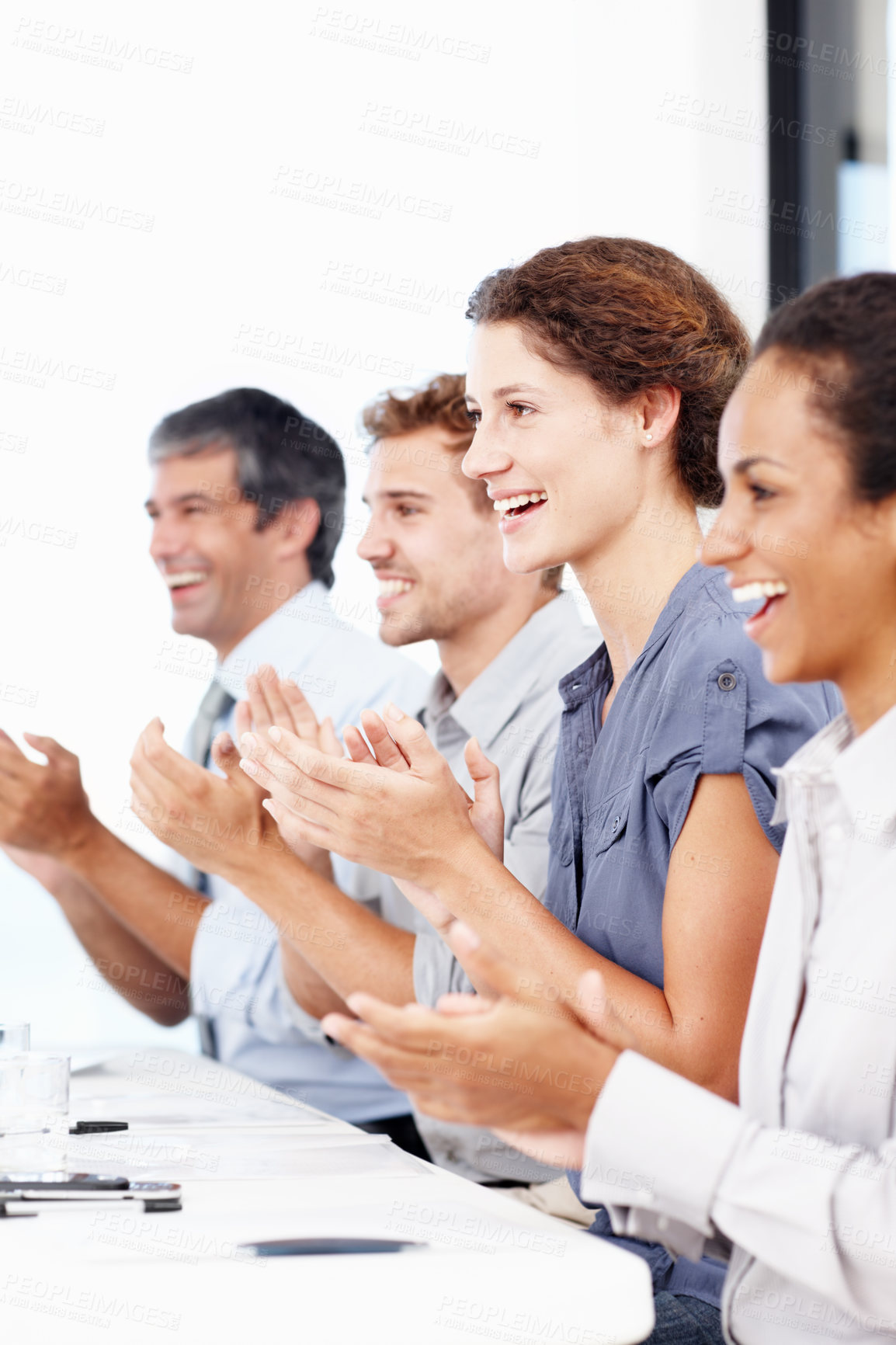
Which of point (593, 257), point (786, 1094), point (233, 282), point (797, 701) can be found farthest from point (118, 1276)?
point (233, 282)

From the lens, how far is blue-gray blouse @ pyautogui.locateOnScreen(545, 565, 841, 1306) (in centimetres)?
103

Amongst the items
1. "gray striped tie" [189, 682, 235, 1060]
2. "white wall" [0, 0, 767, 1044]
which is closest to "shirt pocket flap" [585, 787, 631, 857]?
"gray striped tie" [189, 682, 235, 1060]

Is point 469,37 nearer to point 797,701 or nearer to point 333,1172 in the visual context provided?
point 797,701

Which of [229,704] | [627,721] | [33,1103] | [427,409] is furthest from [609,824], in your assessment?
[229,704]

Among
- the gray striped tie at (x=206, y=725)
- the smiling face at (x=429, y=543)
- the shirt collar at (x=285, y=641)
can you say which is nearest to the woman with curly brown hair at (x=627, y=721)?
the smiling face at (x=429, y=543)

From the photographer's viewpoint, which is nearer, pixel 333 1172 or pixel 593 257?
pixel 333 1172

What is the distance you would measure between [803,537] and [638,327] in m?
0.46

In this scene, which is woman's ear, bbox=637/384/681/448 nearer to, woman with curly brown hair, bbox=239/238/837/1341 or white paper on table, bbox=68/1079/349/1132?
woman with curly brown hair, bbox=239/238/837/1341

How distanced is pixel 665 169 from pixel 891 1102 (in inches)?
86.4

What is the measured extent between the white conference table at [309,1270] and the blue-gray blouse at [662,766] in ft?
0.86

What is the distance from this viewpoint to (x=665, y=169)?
2.58 metres

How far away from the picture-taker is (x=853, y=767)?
84 cm

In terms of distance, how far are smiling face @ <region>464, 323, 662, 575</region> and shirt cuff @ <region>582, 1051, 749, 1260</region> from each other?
0.59 m

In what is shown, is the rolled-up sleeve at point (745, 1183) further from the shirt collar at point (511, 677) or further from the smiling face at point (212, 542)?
the smiling face at point (212, 542)
